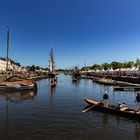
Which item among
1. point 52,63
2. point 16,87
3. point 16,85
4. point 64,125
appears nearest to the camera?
point 64,125

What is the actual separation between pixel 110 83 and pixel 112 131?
61732 mm

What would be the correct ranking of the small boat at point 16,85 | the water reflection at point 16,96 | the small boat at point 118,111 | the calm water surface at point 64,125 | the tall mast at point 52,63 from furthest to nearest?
the tall mast at point 52,63
the small boat at point 16,85
the water reflection at point 16,96
the small boat at point 118,111
the calm water surface at point 64,125

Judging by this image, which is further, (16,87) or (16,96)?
(16,87)

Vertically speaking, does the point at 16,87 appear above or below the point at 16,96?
above

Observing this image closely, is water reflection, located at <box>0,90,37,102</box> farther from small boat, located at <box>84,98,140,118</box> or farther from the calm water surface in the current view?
small boat, located at <box>84,98,140,118</box>

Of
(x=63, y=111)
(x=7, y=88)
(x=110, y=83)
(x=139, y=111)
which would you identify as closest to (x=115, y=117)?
(x=139, y=111)

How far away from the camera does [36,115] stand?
30.1m

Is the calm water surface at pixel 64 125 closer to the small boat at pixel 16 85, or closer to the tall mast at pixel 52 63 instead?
the small boat at pixel 16 85

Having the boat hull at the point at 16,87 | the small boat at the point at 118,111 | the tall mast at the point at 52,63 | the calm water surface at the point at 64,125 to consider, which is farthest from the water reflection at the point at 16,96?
the tall mast at the point at 52,63

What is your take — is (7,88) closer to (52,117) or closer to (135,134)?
(52,117)

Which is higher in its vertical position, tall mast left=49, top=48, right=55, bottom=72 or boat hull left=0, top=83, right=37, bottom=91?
tall mast left=49, top=48, right=55, bottom=72

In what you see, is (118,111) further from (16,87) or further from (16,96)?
(16,87)

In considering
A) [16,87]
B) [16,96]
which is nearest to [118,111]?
[16,96]

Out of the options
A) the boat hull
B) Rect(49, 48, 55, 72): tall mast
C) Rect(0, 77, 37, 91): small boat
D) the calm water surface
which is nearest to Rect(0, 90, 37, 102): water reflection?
the boat hull
